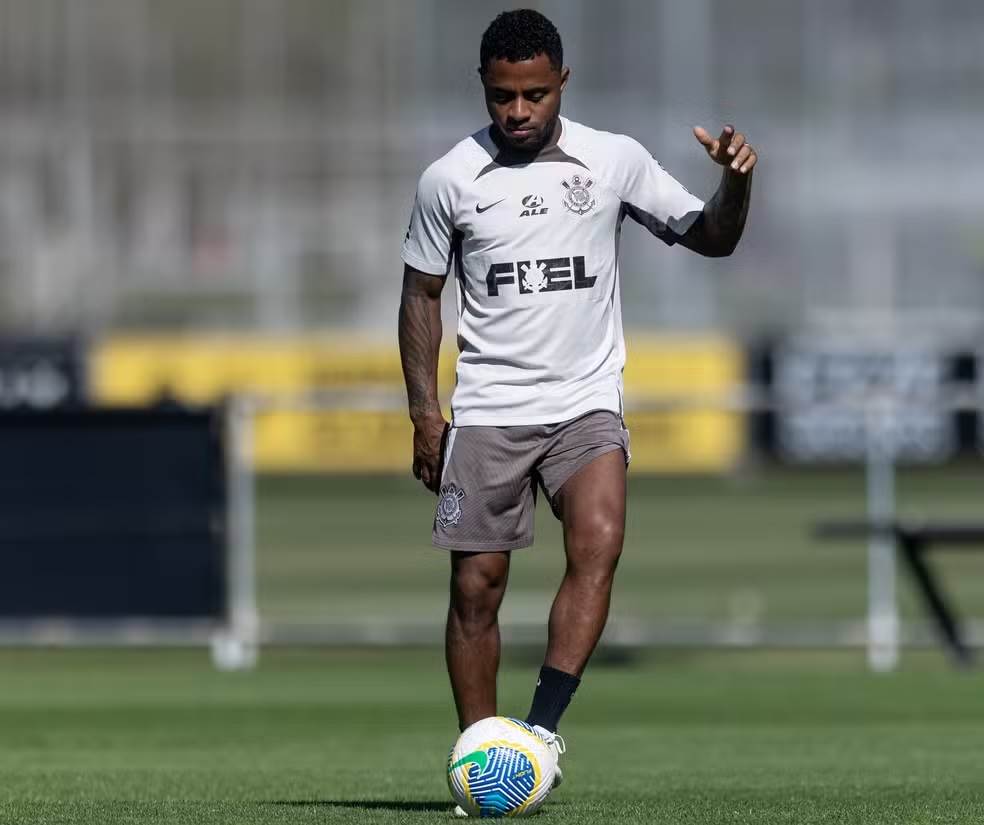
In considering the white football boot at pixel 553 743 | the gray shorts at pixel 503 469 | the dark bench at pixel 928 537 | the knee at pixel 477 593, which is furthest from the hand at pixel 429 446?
the dark bench at pixel 928 537

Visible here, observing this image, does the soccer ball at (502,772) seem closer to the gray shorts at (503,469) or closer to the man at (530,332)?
the man at (530,332)

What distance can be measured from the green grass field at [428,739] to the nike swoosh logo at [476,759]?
0.18 meters

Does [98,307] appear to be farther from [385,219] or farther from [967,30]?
[967,30]

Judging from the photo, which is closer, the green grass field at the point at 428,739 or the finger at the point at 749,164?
the finger at the point at 749,164

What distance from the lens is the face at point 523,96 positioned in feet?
18.1

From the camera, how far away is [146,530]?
39.9 ft

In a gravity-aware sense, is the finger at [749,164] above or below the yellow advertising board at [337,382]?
above

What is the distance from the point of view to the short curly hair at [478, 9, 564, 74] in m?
5.52

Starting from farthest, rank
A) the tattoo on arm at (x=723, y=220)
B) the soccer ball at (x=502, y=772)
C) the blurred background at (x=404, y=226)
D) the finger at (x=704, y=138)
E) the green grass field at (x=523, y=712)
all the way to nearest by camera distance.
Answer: the blurred background at (x=404, y=226)
the green grass field at (x=523, y=712)
the tattoo on arm at (x=723, y=220)
the finger at (x=704, y=138)
the soccer ball at (x=502, y=772)

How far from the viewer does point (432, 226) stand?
Answer: 5.70m

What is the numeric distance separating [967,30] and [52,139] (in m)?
14.2

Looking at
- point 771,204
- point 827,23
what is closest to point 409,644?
point 771,204

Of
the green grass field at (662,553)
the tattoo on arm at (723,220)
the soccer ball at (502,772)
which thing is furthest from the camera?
the green grass field at (662,553)

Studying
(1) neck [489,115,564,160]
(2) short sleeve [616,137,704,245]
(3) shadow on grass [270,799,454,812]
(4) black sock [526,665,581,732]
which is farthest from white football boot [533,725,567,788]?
(1) neck [489,115,564,160]
